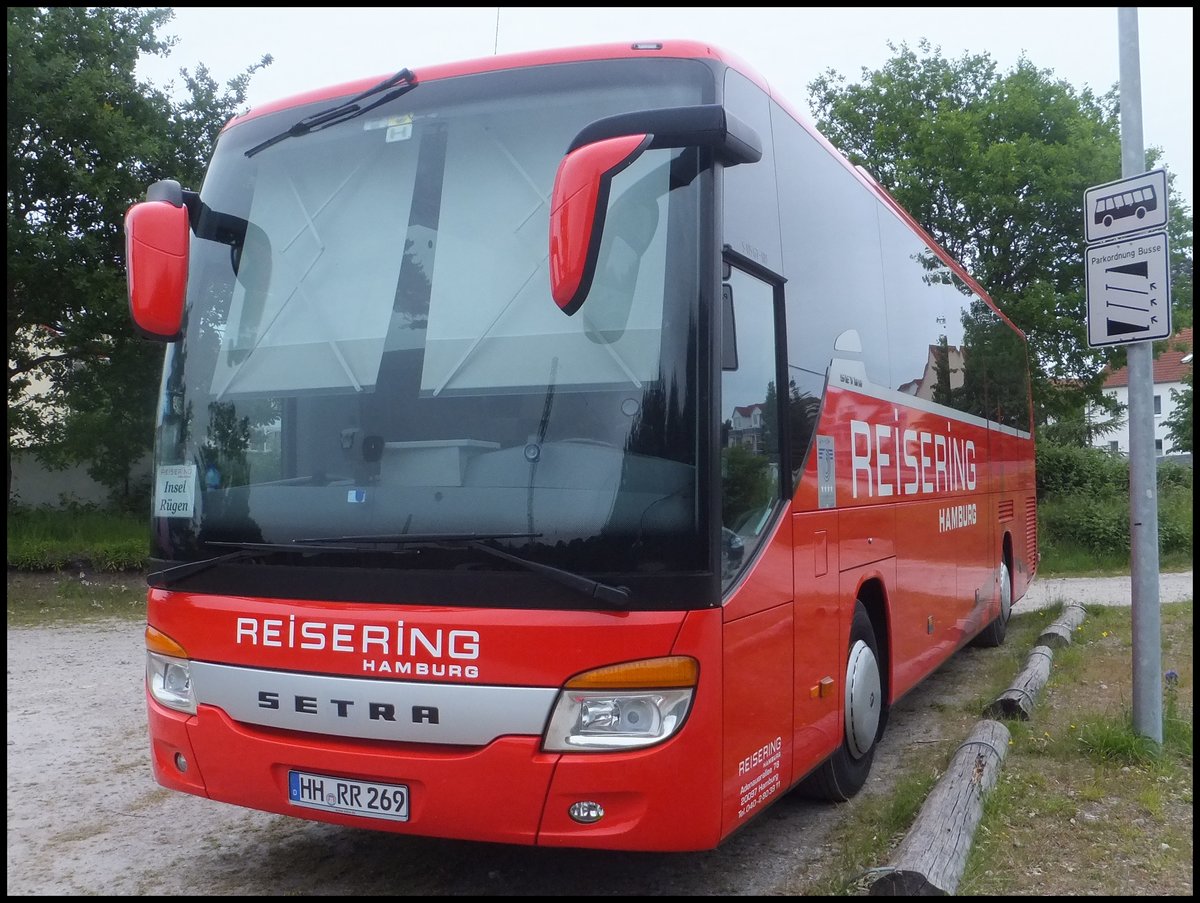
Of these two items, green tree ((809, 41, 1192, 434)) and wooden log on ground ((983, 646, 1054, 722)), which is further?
green tree ((809, 41, 1192, 434))

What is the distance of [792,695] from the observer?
15.4ft

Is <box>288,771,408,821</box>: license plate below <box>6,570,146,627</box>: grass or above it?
above

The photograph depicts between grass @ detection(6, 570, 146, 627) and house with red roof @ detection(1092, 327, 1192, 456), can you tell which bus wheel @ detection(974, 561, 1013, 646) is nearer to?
grass @ detection(6, 570, 146, 627)

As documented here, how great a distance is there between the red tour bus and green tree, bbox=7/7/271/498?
39.6 feet

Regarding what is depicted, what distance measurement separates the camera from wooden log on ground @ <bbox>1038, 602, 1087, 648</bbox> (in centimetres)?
1025

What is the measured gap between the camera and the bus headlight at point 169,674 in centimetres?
439

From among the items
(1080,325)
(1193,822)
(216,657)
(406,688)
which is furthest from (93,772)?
(1080,325)

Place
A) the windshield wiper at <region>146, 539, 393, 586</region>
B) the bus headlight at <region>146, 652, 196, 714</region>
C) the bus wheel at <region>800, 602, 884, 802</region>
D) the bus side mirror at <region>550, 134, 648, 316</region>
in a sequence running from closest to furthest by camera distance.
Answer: the bus side mirror at <region>550, 134, 648, 316</region>, the windshield wiper at <region>146, 539, 393, 586</region>, the bus headlight at <region>146, 652, 196, 714</region>, the bus wheel at <region>800, 602, 884, 802</region>

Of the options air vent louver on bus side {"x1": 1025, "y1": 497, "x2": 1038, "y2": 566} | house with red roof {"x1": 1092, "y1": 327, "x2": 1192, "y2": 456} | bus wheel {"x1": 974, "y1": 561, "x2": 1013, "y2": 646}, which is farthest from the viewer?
house with red roof {"x1": 1092, "y1": 327, "x2": 1192, "y2": 456}

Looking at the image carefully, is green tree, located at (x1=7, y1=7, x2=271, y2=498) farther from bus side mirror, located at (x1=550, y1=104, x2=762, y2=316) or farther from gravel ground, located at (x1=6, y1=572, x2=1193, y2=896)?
bus side mirror, located at (x1=550, y1=104, x2=762, y2=316)

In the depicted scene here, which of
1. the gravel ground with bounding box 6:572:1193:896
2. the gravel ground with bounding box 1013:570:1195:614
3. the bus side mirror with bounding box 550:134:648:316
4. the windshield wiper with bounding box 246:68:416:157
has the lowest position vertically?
the gravel ground with bounding box 1013:570:1195:614

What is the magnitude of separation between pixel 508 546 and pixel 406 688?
0.62 m

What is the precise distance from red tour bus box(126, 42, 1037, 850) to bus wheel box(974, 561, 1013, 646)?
624 cm

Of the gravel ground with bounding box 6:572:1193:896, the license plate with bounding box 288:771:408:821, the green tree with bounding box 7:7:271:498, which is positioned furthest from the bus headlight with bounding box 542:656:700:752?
the green tree with bounding box 7:7:271:498
